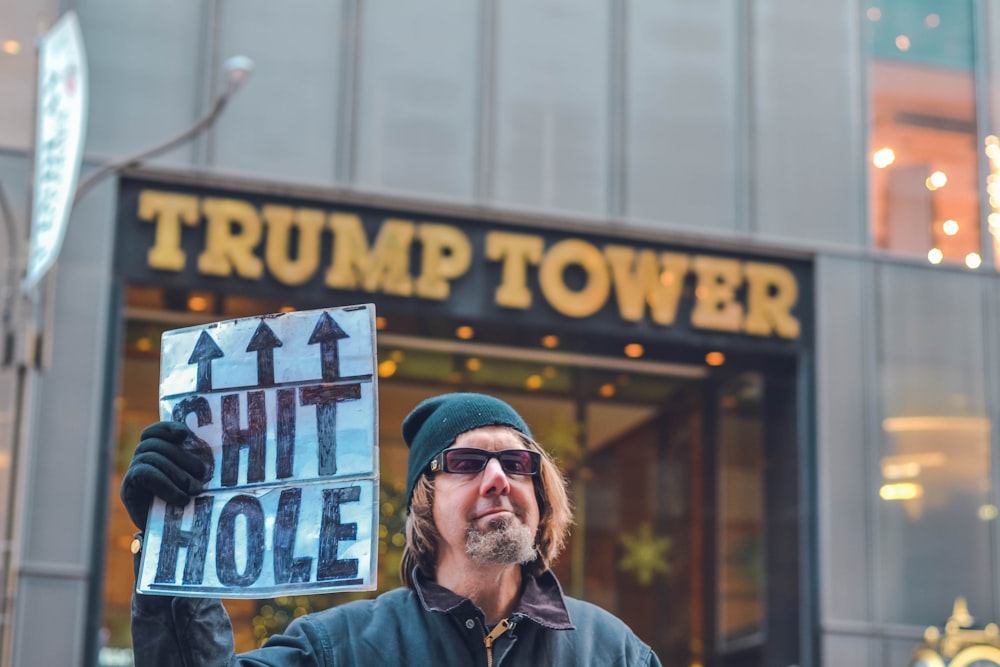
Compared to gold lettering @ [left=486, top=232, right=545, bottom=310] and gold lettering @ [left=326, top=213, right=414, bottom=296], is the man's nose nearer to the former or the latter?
gold lettering @ [left=326, top=213, right=414, bottom=296]

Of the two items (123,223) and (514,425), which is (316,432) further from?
(123,223)

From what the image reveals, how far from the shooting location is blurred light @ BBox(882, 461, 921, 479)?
16.3m

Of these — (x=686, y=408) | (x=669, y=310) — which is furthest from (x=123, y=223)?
(x=686, y=408)

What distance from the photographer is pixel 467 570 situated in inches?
145

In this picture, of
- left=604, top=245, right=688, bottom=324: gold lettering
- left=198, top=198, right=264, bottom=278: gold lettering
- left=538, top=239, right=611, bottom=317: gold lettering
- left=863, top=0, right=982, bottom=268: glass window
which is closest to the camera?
left=198, top=198, right=264, bottom=278: gold lettering

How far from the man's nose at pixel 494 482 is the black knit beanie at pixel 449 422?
0.14m

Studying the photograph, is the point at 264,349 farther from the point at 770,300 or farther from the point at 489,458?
the point at 770,300

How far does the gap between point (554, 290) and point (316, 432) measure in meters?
12.5

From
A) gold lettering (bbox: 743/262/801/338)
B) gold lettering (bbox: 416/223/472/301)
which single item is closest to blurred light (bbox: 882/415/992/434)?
gold lettering (bbox: 743/262/801/338)

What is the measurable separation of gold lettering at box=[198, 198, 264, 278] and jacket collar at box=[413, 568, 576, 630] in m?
11.5

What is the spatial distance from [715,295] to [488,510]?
42.3 feet

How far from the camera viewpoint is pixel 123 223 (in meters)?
14.9

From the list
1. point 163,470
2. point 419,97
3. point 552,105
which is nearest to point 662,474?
point 552,105

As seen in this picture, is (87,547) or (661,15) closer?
(87,547)
